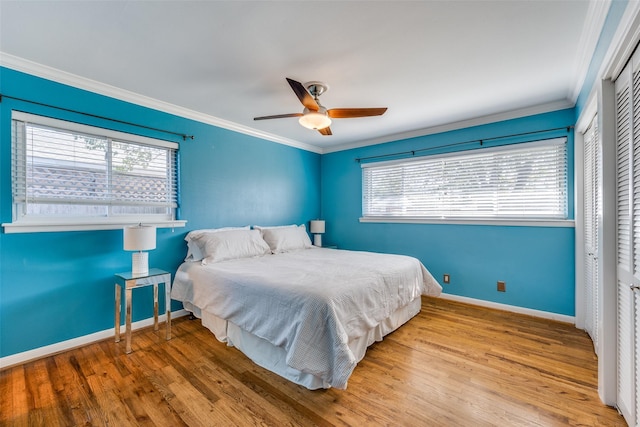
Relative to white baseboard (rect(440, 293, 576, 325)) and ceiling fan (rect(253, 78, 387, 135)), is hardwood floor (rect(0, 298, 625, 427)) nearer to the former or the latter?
white baseboard (rect(440, 293, 576, 325))

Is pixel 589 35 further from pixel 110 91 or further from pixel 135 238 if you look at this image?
pixel 110 91

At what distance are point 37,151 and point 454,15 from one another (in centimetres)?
340

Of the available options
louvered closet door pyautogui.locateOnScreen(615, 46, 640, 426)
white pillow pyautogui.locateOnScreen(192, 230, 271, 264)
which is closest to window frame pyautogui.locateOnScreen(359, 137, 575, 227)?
louvered closet door pyautogui.locateOnScreen(615, 46, 640, 426)

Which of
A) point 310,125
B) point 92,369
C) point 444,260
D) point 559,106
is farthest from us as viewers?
point 444,260

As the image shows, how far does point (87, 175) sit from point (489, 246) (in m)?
4.53

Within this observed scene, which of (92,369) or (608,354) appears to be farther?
(92,369)

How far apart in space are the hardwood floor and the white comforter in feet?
0.95

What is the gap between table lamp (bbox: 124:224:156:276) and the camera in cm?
246

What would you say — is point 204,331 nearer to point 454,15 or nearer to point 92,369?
point 92,369

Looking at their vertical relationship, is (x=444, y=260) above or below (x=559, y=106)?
below

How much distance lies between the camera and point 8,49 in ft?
6.83

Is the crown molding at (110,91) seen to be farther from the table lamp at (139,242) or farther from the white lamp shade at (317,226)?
the white lamp shade at (317,226)

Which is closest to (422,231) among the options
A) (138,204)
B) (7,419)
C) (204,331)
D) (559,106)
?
(559,106)

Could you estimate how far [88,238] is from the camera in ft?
8.46
